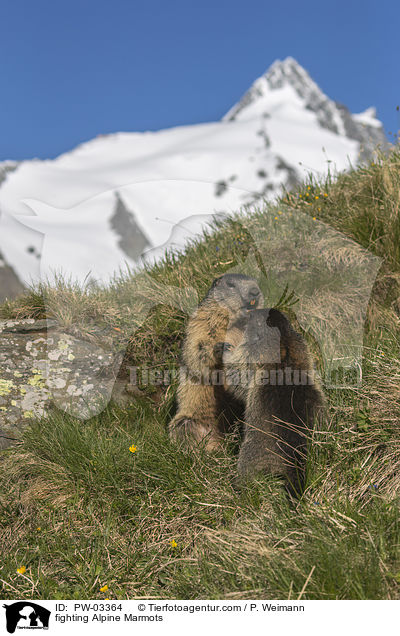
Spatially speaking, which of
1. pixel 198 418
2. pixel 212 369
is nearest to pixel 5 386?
pixel 198 418

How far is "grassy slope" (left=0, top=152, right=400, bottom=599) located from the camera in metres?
3.24

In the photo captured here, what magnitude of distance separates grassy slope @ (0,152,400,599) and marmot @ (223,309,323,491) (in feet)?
0.50

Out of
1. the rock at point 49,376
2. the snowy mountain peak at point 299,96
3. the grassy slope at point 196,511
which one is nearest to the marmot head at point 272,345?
the grassy slope at point 196,511

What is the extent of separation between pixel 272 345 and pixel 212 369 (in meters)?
0.82

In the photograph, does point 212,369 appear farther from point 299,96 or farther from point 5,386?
point 299,96

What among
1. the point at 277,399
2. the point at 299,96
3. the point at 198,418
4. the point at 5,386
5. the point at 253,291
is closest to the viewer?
the point at 277,399

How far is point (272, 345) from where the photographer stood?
4.20 metres

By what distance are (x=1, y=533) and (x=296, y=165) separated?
6.68 m

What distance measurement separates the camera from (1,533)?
4531 mm

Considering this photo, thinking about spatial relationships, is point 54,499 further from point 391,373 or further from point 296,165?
point 296,165

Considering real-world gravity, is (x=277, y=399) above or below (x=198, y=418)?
above
